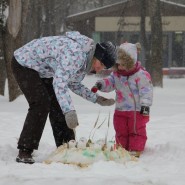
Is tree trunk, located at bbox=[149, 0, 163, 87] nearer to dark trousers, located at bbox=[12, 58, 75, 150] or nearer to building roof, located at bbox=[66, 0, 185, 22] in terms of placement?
building roof, located at bbox=[66, 0, 185, 22]

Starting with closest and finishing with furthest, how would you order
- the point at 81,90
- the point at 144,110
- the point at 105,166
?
the point at 105,166 → the point at 81,90 → the point at 144,110

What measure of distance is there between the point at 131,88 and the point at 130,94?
7cm

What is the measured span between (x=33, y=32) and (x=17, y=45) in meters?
24.1

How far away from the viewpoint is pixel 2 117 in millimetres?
8859

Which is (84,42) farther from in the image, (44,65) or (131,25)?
(131,25)

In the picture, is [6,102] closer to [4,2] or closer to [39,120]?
[4,2]

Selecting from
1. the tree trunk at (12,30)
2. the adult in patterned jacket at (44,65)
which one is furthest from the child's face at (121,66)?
the tree trunk at (12,30)

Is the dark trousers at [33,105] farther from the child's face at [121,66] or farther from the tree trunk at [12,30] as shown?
the tree trunk at [12,30]

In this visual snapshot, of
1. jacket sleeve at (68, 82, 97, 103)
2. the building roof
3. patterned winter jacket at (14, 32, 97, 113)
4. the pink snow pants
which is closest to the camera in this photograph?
patterned winter jacket at (14, 32, 97, 113)

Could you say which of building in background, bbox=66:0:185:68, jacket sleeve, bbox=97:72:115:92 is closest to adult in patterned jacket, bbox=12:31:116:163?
jacket sleeve, bbox=97:72:115:92

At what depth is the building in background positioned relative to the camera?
31109 mm

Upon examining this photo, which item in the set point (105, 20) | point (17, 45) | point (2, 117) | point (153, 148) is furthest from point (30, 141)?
point (105, 20)

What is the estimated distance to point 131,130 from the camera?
584 cm

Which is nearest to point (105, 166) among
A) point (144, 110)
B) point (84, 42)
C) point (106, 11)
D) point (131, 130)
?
point (84, 42)
